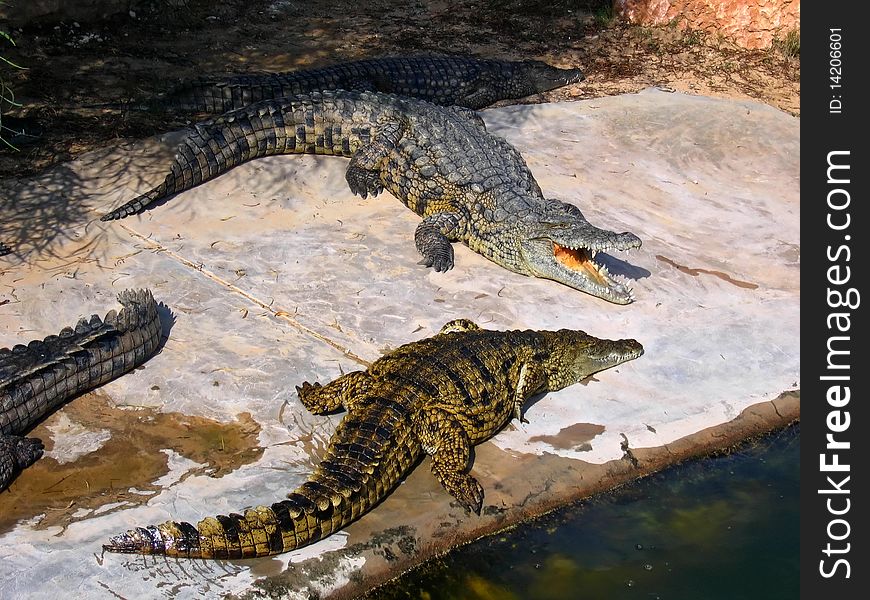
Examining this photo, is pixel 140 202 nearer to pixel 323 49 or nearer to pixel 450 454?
pixel 450 454

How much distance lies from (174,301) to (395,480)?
2.24 m

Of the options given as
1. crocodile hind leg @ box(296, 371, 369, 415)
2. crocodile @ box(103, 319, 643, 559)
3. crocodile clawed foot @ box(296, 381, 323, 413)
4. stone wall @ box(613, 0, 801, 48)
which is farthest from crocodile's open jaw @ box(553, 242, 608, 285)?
stone wall @ box(613, 0, 801, 48)

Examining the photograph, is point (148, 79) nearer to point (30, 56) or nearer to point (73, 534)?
point (30, 56)

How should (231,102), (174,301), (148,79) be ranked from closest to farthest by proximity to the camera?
(174,301)
(231,102)
(148,79)

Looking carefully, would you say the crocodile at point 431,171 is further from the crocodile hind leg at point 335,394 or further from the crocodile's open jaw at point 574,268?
the crocodile hind leg at point 335,394

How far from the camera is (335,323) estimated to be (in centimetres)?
634

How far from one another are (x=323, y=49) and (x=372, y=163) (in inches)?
150

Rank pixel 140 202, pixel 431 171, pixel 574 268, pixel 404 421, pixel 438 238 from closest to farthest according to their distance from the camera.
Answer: pixel 404 421 → pixel 574 268 → pixel 438 238 → pixel 140 202 → pixel 431 171

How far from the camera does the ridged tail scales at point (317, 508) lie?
14.2 ft

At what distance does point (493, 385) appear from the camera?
5434 millimetres

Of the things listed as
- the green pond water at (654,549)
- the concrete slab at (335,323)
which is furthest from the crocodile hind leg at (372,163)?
the green pond water at (654,549)

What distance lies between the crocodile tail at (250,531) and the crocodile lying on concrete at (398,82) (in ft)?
18.2

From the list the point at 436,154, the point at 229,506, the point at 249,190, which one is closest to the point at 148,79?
the point at 249,190

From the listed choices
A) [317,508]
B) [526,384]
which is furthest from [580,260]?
[317,508]
